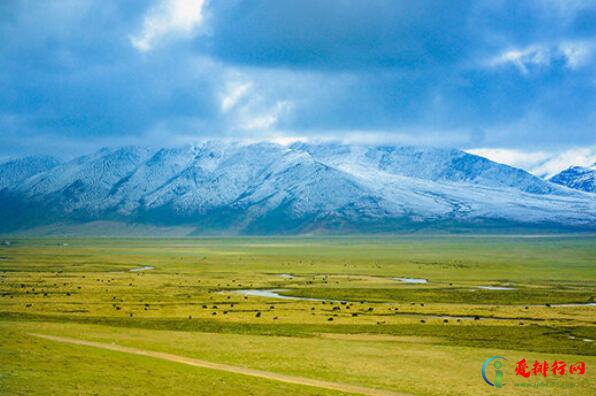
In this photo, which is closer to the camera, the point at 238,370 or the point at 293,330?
the point at 238,370

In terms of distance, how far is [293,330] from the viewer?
6259cm

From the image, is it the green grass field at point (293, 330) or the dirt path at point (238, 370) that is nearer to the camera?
the green grass field at point (293, 330)

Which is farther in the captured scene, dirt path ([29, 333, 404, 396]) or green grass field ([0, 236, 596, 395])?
dirt path ([29, 333, 404, 396])

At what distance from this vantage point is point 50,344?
43.9m

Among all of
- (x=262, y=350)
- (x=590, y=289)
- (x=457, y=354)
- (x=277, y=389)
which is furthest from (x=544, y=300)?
(x=277, y=389)

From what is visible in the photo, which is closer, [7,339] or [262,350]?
[7,339]

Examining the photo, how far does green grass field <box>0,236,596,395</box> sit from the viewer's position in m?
38.5

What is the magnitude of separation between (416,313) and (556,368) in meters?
31.1

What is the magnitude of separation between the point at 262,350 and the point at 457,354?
47.4ft

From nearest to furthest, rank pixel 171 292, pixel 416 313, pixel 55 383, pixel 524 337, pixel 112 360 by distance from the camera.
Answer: pixel 55 383, pixel 112 360, pixel 524 337, pixel 416 313, pixel 171 292

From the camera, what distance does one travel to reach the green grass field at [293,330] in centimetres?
3853

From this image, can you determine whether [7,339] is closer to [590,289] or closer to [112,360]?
[112,360]

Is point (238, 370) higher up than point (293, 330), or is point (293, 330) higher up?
point (293, 330)

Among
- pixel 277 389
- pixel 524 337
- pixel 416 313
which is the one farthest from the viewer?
pixel 416 313
